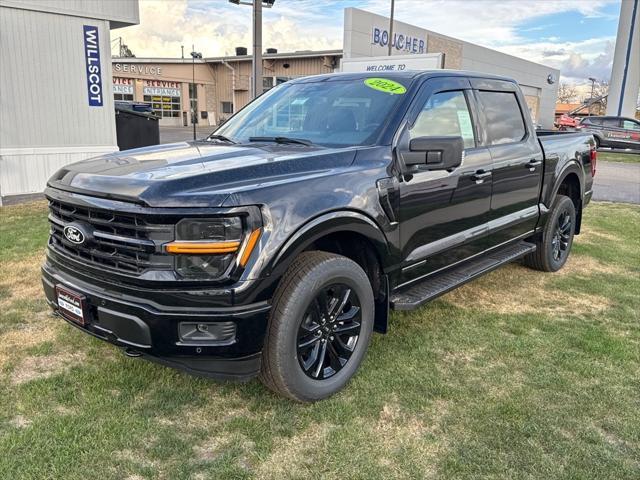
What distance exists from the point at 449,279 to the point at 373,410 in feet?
4.49

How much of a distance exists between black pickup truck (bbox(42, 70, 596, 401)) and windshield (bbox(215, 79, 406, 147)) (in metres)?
0.01

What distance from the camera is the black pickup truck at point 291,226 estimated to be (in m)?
2.60

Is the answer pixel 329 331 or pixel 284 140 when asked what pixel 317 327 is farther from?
pixel 284 140

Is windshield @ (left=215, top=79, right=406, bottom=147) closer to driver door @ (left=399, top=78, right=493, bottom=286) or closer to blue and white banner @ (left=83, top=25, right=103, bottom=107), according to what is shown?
driver door @ (left=399, top=78, right=493, bottom=286)

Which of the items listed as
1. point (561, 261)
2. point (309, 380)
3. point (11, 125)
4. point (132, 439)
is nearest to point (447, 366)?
point (309, 380)

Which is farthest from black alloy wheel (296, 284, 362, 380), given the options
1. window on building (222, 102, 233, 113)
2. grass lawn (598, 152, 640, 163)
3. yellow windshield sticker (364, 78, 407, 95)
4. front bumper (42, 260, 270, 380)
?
window on building (222, 102, 233, 113)

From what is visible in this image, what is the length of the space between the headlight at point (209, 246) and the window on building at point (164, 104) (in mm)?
44100

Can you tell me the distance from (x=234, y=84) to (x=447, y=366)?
145ft

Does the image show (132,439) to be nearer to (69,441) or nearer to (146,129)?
(69,441)

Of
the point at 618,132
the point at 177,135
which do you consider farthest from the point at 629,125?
the point at 177,135

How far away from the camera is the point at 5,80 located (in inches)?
346

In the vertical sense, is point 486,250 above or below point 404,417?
above

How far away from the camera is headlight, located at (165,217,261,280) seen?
2.54 metres

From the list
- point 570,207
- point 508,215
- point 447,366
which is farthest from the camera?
point 570,207
